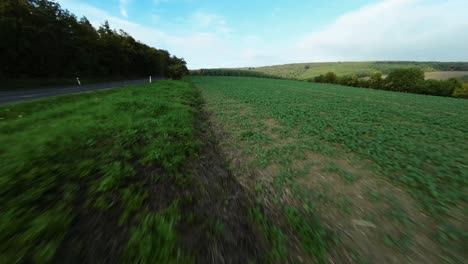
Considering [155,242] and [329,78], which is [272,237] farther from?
[329,78]

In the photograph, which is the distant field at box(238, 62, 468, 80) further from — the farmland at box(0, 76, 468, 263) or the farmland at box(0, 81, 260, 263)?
the farmland at box(0, 81, 260, 263)

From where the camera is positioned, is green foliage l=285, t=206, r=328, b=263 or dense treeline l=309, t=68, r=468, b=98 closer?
green foliage l=285, t=206, r=328, b=263

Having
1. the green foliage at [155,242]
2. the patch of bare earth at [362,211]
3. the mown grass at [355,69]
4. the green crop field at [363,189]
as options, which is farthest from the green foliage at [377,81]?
the green foliage at [155,242]

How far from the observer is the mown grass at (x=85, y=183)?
1.83 meters

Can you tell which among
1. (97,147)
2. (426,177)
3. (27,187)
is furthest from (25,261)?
(426,177)

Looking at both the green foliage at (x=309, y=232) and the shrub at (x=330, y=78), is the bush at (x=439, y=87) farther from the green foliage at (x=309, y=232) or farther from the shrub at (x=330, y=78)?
the green foliage at (x=309, y=232)

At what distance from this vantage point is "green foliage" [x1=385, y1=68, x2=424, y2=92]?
48.0m

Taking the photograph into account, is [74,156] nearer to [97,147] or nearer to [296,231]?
[97,147]

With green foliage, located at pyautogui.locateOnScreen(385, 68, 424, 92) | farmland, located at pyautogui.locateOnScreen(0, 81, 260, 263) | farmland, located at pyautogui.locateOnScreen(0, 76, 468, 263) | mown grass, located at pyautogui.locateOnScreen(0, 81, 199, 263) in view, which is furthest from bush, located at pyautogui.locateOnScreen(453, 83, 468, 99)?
mown grass, located at pyautogui.locateOnScreen(0, 81, 199, 263)

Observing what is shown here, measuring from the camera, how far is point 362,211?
9.80 ft

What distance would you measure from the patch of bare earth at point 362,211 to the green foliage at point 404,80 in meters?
64.4

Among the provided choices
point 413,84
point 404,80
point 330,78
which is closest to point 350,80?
point 330,78

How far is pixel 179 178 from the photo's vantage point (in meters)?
3.48

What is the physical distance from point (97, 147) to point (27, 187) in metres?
1.67
